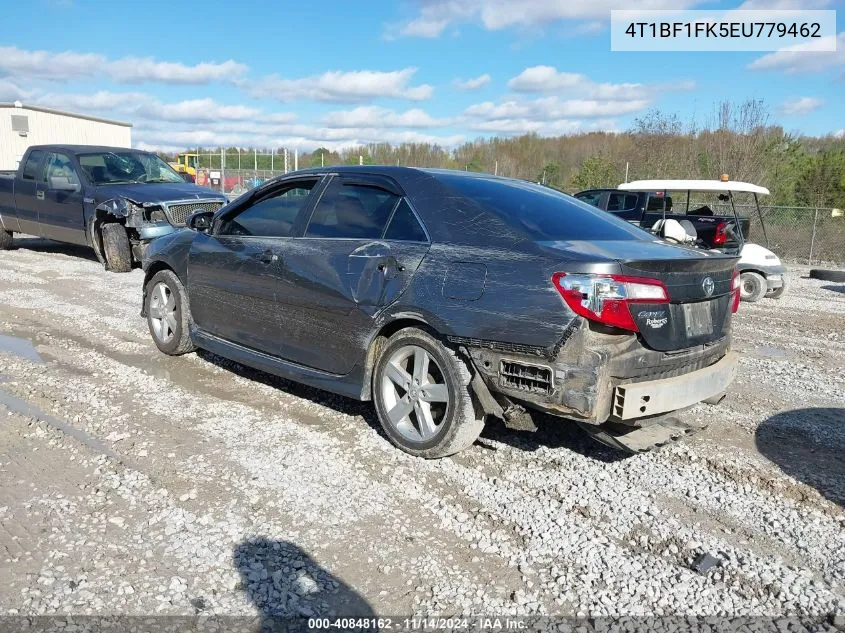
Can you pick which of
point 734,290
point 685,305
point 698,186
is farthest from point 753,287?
point 685,305

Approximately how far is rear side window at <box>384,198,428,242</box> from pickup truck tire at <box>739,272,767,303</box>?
27.5 ft

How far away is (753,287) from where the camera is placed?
11.0 m

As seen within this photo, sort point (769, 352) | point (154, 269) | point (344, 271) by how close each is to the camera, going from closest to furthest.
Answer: point (344, 271)
point (154, 269)
point (769, 352)

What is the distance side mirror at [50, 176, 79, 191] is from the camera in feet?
36.4

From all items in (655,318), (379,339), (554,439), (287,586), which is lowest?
(287,586)

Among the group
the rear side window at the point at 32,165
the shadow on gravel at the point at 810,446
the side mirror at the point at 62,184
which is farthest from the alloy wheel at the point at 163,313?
the rear side window at the point at 32,165

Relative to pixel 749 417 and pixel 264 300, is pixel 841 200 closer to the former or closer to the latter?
pixel 749 417

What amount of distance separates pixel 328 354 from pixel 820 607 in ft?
9.75

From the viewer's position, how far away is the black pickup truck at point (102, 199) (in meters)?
10.3

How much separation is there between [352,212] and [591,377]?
204cm

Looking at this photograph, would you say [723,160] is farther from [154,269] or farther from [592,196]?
[154,269]

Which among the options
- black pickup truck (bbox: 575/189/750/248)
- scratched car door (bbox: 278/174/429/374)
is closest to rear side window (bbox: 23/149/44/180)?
black pickup truck (bbox: 575/189/750/248)

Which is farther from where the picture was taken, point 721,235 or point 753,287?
point 721,235

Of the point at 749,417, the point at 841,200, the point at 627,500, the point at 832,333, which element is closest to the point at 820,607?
the point at 627,500
